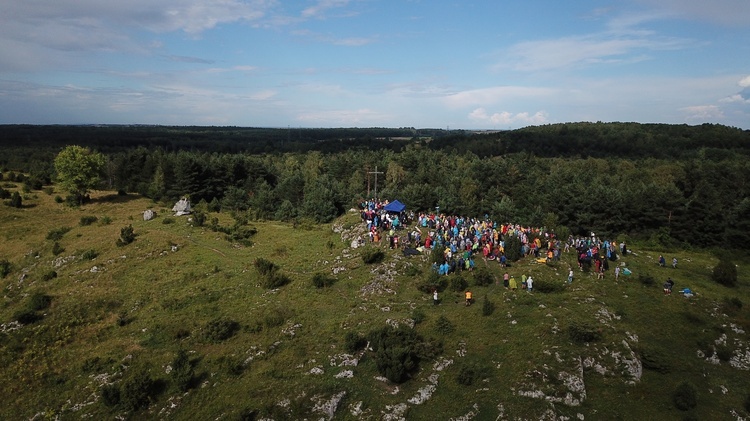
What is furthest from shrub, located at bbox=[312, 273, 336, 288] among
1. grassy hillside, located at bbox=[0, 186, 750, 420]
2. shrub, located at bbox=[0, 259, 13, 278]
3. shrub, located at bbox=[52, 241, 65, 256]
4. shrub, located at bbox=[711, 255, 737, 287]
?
shrub, located at bbox=[0, 259, 13, 278]

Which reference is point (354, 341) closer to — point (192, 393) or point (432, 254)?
point (192, 393)

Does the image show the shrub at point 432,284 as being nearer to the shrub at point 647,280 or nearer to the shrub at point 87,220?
the shrub at point 647,280

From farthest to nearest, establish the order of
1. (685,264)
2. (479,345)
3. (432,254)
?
(685,264)
(432,254)
(479,345)

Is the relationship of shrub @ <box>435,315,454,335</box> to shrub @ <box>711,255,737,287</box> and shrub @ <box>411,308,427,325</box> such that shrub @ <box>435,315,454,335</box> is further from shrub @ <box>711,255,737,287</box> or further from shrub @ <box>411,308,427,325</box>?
shrub @ <box>711,255,737,287</box>

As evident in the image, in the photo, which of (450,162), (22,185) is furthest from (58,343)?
(450,162)

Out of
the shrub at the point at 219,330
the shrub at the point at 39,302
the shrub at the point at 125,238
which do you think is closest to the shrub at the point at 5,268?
the shrub at the point at 125,238

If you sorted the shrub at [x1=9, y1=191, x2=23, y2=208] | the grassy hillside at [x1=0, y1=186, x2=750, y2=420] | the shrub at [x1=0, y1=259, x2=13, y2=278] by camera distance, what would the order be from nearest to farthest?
1. the grassy hillside at [x1=0, y1=186, x2=750, y2=420]
2. the shrub at [x1=0, y1=259, x2=13, y2=278]
3. the shrub at [x1=9, y1=191, x2=23, y2=208]
